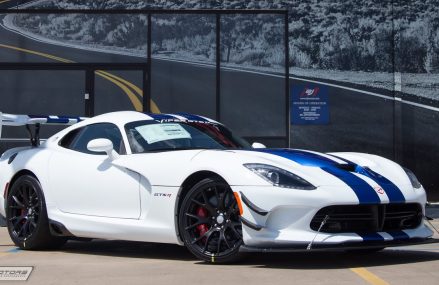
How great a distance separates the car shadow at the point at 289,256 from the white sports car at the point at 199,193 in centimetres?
26

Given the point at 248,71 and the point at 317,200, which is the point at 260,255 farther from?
the point at 248,71

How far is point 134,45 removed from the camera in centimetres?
1544

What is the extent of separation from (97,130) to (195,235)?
1.85m

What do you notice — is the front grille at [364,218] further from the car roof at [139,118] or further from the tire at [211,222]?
the car roof at [139,118]

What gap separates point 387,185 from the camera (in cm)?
764

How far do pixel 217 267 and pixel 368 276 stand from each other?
1216mm

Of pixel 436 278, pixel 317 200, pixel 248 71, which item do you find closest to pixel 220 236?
pixel 317 200

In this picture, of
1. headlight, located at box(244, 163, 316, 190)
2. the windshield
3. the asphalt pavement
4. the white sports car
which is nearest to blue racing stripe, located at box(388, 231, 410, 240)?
the white sports car

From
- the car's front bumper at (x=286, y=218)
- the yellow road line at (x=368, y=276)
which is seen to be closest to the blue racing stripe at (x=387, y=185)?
the car's front bumper at (x=286, y=218)

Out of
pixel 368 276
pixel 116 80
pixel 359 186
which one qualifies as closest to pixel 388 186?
pixel 359 186

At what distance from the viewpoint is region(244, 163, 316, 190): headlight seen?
719 centimetres

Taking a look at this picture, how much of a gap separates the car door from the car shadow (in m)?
0.52

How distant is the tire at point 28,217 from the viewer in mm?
8852

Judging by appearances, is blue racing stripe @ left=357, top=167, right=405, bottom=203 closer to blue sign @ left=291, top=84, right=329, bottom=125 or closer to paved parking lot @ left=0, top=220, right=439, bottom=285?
paved parking lot @ left=0, top=220, right=439, bottom=285
